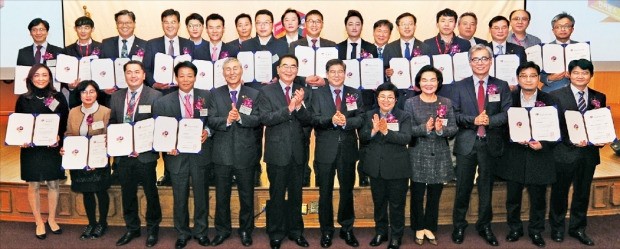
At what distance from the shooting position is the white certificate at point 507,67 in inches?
195

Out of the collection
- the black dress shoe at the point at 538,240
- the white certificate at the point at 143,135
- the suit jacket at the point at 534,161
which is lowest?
the black dress shoe at the point at 538,240

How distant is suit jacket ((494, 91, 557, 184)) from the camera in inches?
180

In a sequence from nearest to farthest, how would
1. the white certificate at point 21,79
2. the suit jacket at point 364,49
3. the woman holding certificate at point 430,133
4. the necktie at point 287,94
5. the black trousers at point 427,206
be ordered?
the woman holding certificate at point 430,133, the necktie at point 287,94, the black trousers at point 427,206, the white certificate at point 21,79, the suit jacket at point 364,49

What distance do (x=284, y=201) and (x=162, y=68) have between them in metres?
1.60

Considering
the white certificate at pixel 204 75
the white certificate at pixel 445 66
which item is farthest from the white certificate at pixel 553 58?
the white certificate at pixel 204 75

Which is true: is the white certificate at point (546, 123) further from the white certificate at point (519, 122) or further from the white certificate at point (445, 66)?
the white certificate at point (445, 66)

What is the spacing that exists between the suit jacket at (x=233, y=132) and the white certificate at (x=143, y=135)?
50 centimetres

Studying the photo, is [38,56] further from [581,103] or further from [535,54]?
[581,103]

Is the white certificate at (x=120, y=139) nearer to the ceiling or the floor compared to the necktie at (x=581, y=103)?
nearer to the floor

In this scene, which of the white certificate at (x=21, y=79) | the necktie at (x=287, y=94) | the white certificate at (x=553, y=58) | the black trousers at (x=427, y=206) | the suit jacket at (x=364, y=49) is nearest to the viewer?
the necktie at (x=287, y=94)

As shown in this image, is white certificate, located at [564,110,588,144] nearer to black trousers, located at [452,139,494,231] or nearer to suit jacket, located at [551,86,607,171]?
suit jacket, located at [551,86,607,171]

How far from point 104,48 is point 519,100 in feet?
12.3

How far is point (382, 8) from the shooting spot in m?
7.54

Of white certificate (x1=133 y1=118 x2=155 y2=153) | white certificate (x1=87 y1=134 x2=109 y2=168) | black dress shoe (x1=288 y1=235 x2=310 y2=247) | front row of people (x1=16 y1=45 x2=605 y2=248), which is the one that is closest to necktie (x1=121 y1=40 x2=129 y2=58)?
front row of people (x1=16 y1=45 x2=605 y2=248)
